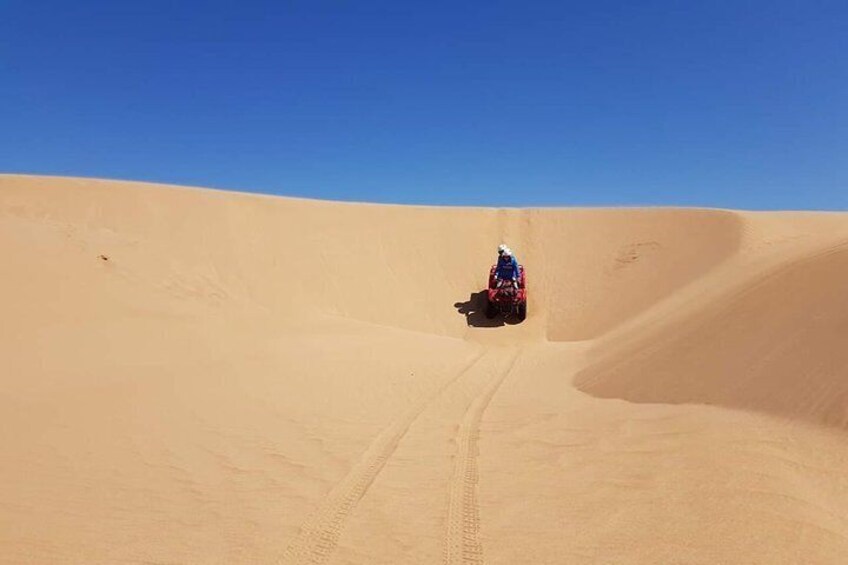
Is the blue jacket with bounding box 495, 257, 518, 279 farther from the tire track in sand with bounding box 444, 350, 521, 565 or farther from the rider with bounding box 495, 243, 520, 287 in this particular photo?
the tire track in sand with bounding box 444, 350, 521, 565

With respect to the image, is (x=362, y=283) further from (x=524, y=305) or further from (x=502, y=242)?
(x=502, y=242)

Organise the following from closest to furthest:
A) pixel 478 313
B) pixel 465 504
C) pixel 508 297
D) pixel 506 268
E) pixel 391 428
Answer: pixel 465 504 → pixel 391 428 → pixel 508 297 → pixel 506 268 → pixel 478 313

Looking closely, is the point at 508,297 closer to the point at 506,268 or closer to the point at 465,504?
the point at 506,268

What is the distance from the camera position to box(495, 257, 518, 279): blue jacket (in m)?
15.8

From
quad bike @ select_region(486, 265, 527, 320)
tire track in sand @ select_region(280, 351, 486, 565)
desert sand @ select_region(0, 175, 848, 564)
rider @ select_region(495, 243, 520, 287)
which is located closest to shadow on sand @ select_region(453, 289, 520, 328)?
quad bike @ select_region(486, 265, 527, 320)

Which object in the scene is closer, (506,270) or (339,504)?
(339,504)

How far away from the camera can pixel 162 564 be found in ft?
9.86

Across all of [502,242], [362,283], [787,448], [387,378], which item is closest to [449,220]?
[502,242]

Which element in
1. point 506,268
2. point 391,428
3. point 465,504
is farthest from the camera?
point 506,268

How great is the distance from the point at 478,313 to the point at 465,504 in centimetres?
1343

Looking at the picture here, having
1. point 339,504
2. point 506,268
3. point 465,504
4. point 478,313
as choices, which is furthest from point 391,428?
point 478,313

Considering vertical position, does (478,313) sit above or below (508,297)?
above

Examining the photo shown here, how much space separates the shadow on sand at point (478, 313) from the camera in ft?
52.1

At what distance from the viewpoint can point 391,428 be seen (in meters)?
5.58
